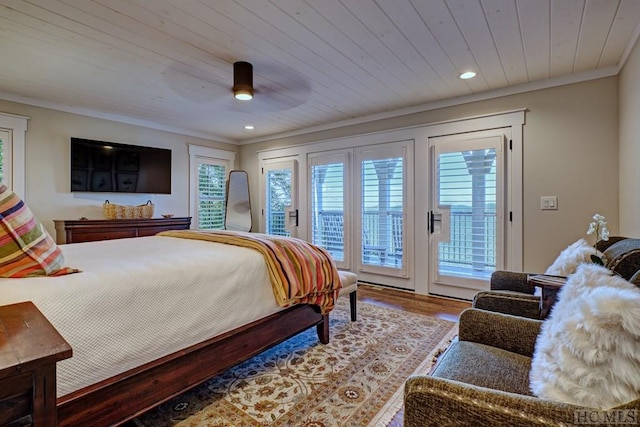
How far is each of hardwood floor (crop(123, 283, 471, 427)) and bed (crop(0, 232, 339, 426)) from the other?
1.68 m

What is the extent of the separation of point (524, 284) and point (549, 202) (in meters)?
1.31

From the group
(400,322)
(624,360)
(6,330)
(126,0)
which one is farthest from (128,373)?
(400,322)

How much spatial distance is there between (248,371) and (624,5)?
321 centimetres

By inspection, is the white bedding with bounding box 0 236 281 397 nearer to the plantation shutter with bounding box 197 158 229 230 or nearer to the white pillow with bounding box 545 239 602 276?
the white pillow with bounding box 545 239 602 276

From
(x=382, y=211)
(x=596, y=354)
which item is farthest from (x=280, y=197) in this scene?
(x=596, y=354)

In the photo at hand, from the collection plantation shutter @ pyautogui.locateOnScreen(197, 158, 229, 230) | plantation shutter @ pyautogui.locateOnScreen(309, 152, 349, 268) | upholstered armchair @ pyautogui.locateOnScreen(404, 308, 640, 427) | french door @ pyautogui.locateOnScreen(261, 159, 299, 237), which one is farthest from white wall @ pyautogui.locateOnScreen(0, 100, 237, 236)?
upholstered armchair @ pyautogui.locateOnScreen(404, 308, 640, 427)

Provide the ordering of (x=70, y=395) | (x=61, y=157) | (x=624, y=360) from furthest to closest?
(x=61, y=157), (x=70, y=395), (x=624, y=360)

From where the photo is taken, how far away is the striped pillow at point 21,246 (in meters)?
1.25

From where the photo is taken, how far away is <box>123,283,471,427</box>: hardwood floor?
322 cm

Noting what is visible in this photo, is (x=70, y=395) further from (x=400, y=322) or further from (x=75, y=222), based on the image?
(x=75, y=222)

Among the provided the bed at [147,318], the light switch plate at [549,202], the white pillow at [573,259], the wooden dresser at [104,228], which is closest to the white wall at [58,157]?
the wooden dresser at [104,228]

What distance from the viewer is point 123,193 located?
4.23m

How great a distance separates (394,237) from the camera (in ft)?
13.5

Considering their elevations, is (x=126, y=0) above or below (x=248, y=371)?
above
